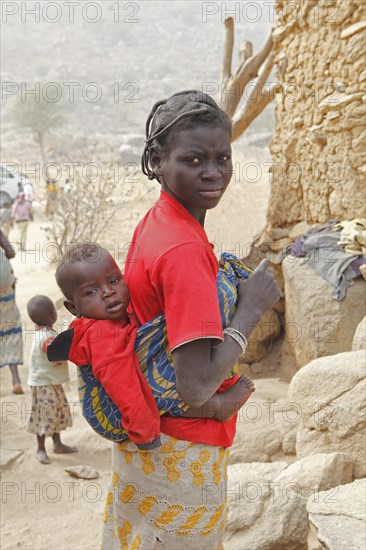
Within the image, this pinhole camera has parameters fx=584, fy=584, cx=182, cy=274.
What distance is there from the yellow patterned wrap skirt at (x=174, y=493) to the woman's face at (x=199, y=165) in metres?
0.58

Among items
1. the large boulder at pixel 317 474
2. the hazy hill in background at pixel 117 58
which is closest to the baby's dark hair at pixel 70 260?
the large boulder at pixel 317 474

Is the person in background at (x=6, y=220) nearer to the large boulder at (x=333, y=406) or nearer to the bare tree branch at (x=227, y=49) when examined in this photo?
the bare tree branch at (x=227, y=49)

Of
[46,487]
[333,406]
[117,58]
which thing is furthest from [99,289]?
[117,58]

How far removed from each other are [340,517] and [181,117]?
1.55 metres

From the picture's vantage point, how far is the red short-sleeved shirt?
1197mm

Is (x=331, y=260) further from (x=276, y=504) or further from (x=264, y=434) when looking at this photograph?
(x=276, y=504)

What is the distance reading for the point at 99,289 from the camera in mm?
1415

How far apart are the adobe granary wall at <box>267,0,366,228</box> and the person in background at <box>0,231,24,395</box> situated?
2.37 m

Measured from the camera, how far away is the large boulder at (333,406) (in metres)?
2.77

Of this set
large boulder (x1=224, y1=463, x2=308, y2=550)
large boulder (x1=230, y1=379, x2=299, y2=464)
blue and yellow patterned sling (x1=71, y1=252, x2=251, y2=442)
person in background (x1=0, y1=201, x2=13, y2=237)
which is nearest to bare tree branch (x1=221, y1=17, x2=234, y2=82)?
large boulder (x1=230, y1=379, x2=299, y2=464)

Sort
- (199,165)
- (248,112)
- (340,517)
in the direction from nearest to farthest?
1. (199,165)
2. (340,517)
3. (248,112)

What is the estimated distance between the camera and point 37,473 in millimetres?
3412

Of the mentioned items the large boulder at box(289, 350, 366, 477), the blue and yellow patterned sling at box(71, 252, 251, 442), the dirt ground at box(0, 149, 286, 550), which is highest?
the blue and yellow patterned sling at box(71, 252, 251, 442)

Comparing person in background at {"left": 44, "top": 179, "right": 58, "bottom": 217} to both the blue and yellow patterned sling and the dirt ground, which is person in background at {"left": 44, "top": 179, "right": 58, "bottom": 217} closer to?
the dirt ground
